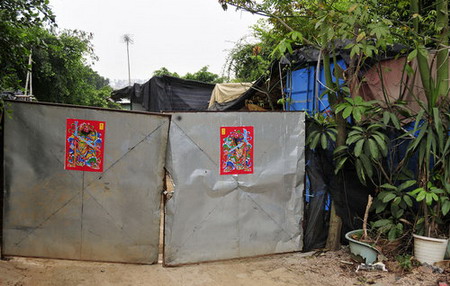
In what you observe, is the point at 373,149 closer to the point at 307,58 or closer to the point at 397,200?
the point at 397,200

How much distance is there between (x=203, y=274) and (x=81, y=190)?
1529mm

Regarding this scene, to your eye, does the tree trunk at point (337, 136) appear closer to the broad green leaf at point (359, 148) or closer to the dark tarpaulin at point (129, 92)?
the broad green leaf at point (359, 148)

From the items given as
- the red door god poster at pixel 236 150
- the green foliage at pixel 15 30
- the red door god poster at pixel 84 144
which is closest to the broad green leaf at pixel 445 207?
the red door god poster at pixel 236 150

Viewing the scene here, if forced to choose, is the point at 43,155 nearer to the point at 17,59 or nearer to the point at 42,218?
the point at 42,218

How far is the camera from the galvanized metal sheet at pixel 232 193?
12.6ft

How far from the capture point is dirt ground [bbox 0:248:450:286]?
11.3 feet

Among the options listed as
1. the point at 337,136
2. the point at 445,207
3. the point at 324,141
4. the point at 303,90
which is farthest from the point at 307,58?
the point at 445,207

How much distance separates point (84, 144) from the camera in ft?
12.0

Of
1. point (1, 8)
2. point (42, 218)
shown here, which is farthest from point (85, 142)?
point (1, 8)

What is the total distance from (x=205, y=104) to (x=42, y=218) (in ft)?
23.5

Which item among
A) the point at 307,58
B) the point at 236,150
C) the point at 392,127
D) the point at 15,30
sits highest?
the point at 307,58

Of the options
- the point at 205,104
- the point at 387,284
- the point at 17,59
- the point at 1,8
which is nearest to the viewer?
the point at 1,8

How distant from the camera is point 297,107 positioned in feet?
20.3

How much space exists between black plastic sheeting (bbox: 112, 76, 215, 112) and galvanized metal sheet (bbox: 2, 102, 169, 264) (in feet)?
21.3
